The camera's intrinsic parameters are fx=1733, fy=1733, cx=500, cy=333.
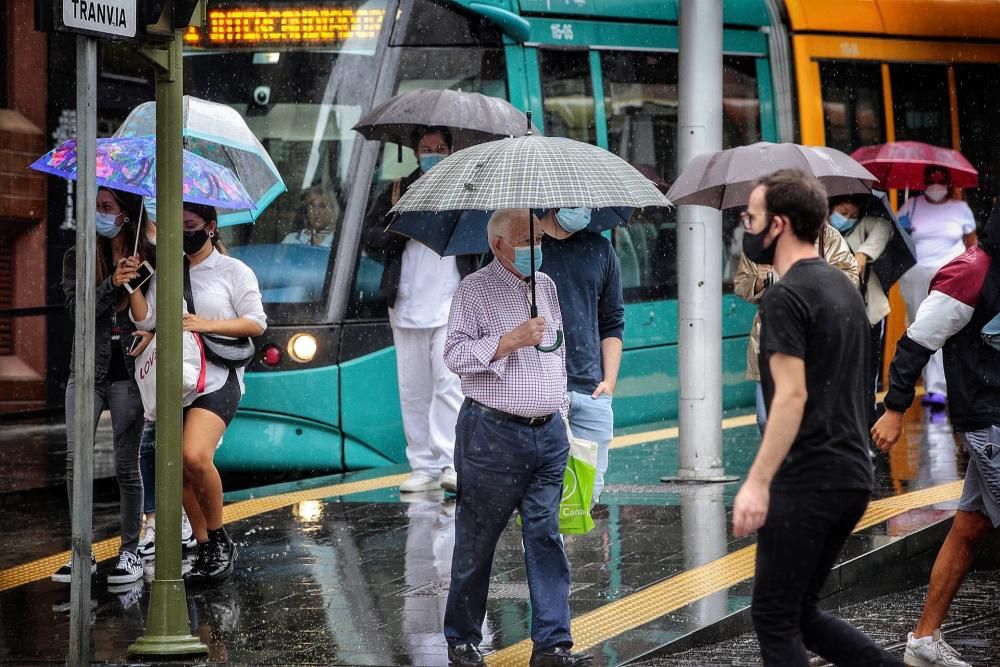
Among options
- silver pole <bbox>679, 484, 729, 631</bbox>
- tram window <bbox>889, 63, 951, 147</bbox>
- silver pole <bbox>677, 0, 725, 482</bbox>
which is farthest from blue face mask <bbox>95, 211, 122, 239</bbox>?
tram window <bbox>889, 63, 951, 147</bbox>

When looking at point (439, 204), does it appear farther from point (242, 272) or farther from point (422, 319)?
point (422, 319)

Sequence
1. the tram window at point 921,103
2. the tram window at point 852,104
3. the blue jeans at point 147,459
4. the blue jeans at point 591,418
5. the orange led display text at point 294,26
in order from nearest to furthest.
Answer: the blue jeans at point 591,418, the blue jeans at point 147,459, the orange led display text at point 294,26, the tram window at point 852,104, the tram window at point 921,103

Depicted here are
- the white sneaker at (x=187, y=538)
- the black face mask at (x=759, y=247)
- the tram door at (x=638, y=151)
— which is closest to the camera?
the black face mask at (x=759, y=247)

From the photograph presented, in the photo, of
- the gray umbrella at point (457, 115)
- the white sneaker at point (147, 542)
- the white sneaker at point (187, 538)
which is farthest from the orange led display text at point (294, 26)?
the white sneaker at point (147, 542)

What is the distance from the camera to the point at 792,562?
488cm

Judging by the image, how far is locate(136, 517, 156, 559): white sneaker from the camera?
26.1 ft

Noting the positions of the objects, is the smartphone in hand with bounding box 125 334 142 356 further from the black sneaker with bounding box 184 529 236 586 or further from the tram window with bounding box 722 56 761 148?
the tram window with bounding box 722 56 761 148

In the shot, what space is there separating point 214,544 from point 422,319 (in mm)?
2186

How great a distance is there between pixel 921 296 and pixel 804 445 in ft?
25.8

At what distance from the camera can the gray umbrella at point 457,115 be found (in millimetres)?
8602

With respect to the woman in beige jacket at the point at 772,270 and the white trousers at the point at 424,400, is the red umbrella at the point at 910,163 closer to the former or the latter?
the woman in beige jacket at the point at 772,270

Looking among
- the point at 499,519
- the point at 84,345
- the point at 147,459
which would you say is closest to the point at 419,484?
the point at 147,459

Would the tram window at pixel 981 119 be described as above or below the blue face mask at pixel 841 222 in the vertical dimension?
above

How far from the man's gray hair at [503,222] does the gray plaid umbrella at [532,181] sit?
0.09 metres
